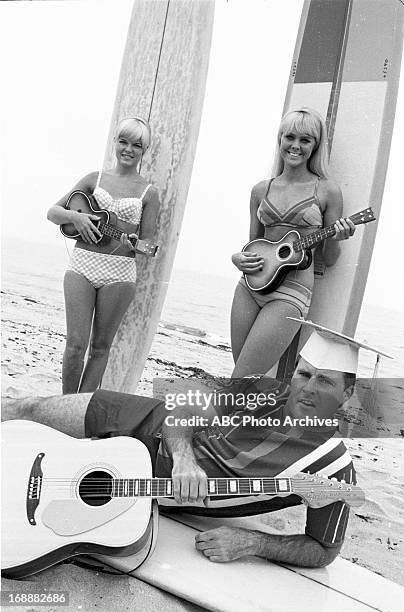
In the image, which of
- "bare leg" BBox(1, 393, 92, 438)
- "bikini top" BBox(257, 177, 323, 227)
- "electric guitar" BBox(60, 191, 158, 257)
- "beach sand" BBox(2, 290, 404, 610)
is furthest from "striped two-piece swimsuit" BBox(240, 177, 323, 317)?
"bare leg" BBox(1, 393, 92, 438)

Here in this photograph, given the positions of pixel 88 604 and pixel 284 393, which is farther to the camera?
pixel 284 393

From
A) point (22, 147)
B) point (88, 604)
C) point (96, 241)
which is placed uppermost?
point (22, 147)

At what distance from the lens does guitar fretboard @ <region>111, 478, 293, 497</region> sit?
146 cm

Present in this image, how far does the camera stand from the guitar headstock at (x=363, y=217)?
1.50 meters

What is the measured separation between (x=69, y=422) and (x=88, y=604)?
369 mm

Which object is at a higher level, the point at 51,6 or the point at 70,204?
the point at 51,6

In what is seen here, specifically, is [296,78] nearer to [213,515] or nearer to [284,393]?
[284,393]

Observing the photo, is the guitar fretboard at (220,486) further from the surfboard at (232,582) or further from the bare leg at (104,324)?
the bare leg at (104,324)

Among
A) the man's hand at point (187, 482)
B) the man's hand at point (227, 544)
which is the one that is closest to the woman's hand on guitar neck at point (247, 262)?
the man's hand at point (187, 482)

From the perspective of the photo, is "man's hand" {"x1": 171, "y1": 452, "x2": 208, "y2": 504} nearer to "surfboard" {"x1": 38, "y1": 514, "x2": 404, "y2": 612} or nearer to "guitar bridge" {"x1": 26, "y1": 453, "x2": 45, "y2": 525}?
"surfboard" {"x1": 38, "y1": 514, "x2": 404, "y2": 612}

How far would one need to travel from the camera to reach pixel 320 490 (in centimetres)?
148

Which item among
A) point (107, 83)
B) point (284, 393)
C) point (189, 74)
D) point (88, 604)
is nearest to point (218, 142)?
point (189, 74)

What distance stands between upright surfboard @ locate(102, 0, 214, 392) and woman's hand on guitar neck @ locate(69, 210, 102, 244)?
11cm

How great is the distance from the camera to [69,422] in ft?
5.12
